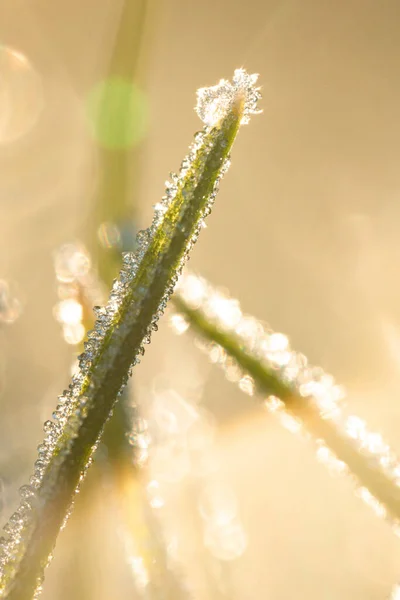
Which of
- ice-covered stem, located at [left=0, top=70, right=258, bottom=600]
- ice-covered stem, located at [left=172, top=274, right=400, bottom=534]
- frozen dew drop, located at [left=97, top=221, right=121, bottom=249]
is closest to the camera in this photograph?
ice-covered stem, located at [left=0, top=70, right=258, bottom=600]

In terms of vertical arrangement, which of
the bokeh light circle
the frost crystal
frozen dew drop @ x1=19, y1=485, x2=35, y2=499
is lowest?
frozen dew drop @ x1=19, y1=485, x2=35, y2=499

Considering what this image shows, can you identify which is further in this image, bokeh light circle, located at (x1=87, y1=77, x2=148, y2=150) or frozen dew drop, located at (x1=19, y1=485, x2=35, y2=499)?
bokeh light circle, located at (x1=87, y1=77, x2=148, y2=150)

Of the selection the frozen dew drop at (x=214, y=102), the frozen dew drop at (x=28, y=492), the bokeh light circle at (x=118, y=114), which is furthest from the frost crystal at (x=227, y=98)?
the bokeh light circle at (x=118, y=114)

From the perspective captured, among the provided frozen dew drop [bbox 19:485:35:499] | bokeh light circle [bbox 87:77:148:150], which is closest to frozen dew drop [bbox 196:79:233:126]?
frozen dew drop [bbox 19:485:35:499]

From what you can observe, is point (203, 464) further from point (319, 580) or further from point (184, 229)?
point (184, 229)

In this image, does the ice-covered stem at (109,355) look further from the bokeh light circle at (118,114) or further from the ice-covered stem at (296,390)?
the bokeh light circle at (118,114)

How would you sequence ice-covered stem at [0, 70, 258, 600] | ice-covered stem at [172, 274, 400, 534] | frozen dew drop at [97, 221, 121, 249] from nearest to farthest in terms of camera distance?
1. ice-covered stem at [0, 70, 258, 600]
2. ice-covered stem at [172, 274, 400, 534]
3. frozen dew drop at [97, 221, 121, 249]

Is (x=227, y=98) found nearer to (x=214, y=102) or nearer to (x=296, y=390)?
(x=214, y=102)

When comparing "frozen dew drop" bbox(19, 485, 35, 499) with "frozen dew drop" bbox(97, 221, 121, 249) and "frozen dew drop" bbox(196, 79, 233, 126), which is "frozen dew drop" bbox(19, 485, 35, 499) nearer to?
"frozen dew drop" bbox(196, 79, 233, 126)
